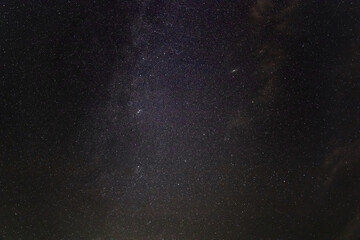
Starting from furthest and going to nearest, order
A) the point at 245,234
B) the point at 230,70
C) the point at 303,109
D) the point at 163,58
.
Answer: the point at 245,234 < the point at 303,109 < the point at 230,70 < the point at 163,58

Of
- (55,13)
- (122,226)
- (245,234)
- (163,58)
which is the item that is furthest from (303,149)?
(55,13)

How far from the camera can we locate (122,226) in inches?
78.7

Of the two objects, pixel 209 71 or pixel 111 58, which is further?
pixel 209 71

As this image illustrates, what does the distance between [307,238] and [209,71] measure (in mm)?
1613

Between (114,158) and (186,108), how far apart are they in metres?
0.55

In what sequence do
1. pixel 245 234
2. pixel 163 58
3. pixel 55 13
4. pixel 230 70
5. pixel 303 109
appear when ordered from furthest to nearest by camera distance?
pixel 245 234, pixel 303 109, pixel 230 70, pixel 163 58, pixel 55 13

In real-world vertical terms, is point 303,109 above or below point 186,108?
above

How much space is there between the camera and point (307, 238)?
2475 mm

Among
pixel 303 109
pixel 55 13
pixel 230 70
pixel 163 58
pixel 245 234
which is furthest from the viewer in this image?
pixel 245 234

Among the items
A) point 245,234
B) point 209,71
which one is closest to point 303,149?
point 245,234

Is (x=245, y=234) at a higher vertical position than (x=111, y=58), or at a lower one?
lower

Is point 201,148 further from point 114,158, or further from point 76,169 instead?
point 76,169

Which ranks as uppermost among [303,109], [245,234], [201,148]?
[303,109]

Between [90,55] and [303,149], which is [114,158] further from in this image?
[303,149]
